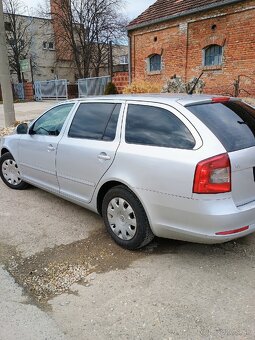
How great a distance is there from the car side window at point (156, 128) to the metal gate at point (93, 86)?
18.9 metres

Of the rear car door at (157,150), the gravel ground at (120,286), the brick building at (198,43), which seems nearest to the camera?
the gravel ground at (120,286)

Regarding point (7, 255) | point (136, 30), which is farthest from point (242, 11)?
point (7, 255)

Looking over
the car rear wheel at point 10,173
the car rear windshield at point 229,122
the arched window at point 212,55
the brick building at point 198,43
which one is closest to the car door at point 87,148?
the car rear windshield at point 229,122

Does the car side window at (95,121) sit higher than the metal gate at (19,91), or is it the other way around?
the car side window at (95,121)

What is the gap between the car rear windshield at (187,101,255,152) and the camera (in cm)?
290

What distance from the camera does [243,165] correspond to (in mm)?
2848

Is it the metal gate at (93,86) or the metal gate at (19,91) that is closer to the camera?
the metal gate at (93,86)

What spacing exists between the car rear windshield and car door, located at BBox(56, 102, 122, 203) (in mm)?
935

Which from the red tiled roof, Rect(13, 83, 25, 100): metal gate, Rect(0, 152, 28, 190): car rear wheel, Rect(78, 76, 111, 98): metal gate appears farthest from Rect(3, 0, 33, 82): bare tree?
Rect(0, 152, 28, 190): car rear wheel

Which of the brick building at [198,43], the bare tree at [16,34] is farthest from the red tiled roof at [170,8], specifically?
the bare tree at [16,34]

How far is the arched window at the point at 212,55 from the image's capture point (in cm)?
1354

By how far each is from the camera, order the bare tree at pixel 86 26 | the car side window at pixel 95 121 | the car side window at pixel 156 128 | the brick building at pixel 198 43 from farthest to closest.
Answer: the bare tree at pixel 86 26 < the brick building at pixel 198 43 < the car side window at pixel 95 121 < the car side window at pixel 156 128

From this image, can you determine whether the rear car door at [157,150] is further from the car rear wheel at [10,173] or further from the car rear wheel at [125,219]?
the car rear wheel at [10,173]

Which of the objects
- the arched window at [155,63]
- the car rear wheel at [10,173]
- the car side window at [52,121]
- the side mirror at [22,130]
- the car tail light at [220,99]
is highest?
the arched window at [155,63]
